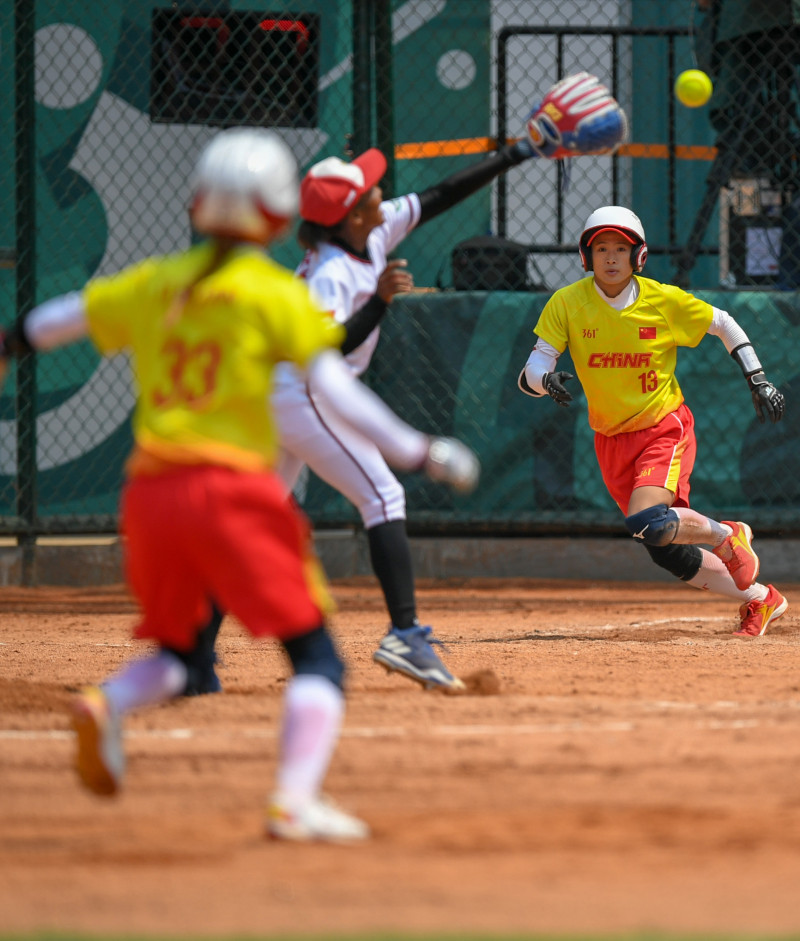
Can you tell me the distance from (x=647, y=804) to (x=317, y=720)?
893 millimetres

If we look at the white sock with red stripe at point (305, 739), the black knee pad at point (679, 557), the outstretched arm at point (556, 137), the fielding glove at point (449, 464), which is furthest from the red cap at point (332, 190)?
the black knee pad at point (679, 557)

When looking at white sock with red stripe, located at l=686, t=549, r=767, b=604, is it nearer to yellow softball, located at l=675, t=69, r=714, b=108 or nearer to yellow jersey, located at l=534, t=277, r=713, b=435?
yellow jersey, located at l=534, t=277, r=713, b=435

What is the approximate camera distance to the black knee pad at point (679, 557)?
6617mm

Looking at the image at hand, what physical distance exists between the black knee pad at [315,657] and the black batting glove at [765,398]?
376 cm

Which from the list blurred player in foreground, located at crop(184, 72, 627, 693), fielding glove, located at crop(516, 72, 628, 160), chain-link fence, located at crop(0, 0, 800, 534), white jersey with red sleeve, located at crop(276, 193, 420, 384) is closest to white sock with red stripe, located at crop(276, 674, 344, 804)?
blurred player in foreground, located at crop(184, 72, 627, 693)

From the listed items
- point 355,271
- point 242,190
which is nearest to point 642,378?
point 355,271

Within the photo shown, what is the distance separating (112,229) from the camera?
930 cm

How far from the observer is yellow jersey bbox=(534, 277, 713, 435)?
6633 mm

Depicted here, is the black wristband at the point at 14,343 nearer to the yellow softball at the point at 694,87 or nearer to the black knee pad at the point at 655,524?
the black knee pad at the point at 655,524

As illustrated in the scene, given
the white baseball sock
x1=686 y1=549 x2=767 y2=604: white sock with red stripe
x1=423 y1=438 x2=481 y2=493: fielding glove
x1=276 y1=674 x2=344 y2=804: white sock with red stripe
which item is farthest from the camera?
x1=686 y1=549 x2=767 y2=604: white sock with red stripe

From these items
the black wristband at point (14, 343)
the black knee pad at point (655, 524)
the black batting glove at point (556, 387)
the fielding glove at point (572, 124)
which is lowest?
the black knee pad at point (655, 524)

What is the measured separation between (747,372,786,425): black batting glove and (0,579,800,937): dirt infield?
1152 millimetres

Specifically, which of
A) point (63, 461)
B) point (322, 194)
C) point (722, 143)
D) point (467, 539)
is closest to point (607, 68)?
point (722, 143)

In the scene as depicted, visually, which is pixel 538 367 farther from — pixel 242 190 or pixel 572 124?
pixel 242 190
